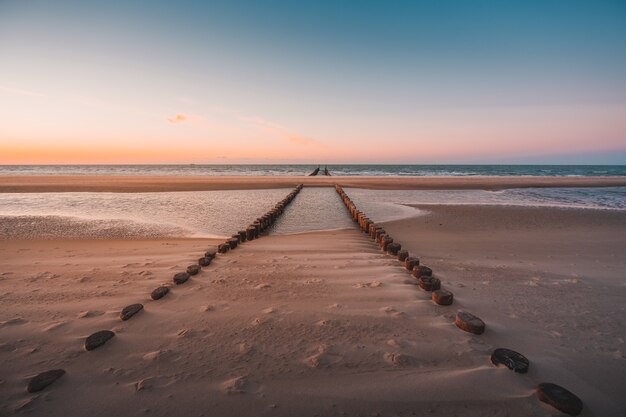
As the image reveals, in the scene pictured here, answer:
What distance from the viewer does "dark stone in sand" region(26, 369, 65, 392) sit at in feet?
6.94

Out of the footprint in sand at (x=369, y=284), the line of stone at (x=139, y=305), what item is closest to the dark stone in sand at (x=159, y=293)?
the line of stone at (x=139, y=305)

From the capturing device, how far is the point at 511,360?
7.70 feet

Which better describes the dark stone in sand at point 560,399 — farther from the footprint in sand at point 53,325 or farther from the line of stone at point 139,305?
→ the footprint in sand at point 53,325

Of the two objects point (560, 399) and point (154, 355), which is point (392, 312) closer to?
point (560, 399)

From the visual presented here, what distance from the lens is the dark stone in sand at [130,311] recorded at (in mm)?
3090

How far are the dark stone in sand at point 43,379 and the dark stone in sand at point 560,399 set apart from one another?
3465 mm

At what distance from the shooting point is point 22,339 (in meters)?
2.76

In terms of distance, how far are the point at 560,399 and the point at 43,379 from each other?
359cm

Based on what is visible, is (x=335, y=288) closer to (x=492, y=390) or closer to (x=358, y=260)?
(x=358, y=260)

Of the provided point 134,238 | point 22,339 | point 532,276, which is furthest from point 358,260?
point 134,238

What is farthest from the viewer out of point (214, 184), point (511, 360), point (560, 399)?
point (214, 184)

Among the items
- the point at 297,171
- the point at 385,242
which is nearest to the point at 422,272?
the point at 385,242

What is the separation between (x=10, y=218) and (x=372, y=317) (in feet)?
39.6

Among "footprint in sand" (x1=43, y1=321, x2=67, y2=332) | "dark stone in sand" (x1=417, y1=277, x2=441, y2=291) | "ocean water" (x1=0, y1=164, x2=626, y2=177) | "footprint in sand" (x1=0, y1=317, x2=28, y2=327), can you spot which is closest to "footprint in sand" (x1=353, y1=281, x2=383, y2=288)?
"dark stone in sand" (x1=417, y1=277, x2=441, y2=291)
